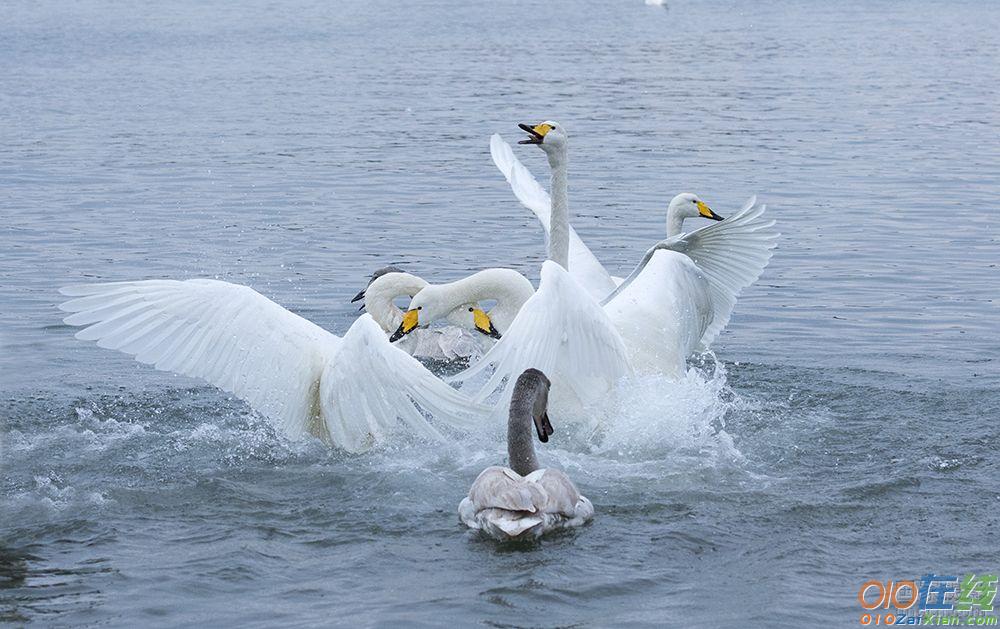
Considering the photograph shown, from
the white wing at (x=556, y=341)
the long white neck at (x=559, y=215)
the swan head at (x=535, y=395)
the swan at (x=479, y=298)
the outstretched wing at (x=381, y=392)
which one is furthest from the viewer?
the long white neck at (x=559, y=215)

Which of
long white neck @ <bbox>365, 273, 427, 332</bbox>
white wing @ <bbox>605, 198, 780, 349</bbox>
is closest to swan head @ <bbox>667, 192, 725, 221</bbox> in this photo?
white wing @ <bbox>605, 198, 780, 349</bbox>

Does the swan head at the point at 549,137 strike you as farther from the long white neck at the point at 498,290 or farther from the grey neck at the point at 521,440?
the grey neck at the point at 521,440

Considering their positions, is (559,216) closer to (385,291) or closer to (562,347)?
(385,291)

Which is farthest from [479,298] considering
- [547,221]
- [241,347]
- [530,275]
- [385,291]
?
[530,275]

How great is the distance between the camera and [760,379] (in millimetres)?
9562

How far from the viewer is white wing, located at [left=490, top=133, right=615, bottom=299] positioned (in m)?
10.4

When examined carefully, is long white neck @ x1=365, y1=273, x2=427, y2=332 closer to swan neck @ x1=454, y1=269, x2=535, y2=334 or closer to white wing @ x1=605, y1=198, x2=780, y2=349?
swan neck @ x1=454, y1=269, x2=535, y2=334

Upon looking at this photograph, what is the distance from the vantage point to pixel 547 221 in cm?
1070

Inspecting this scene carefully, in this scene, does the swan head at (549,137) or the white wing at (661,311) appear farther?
the swan head at (549,137)

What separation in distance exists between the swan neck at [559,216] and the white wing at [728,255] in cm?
73

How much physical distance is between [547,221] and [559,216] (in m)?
1.32

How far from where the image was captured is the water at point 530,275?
6.21 m

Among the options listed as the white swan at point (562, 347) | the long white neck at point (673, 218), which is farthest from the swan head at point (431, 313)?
the long white neck at point (673, 218)

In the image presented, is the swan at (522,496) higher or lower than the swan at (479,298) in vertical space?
lower
